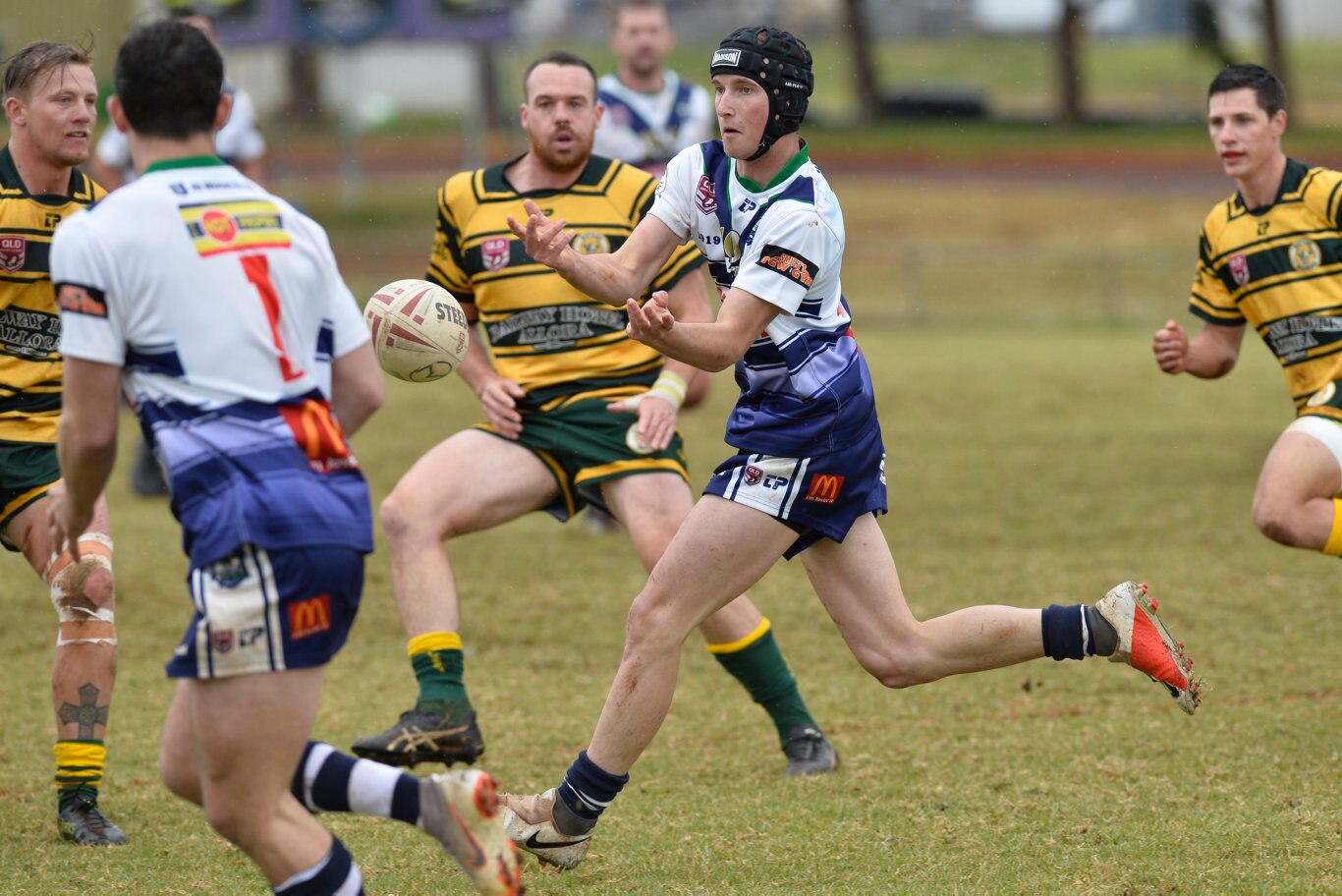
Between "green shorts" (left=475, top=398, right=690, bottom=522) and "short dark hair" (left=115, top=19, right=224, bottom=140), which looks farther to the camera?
"green shorts" (left=475, top=398, right=690, bottom=522)

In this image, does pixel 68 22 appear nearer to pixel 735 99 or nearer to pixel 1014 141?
pixel 1014 141

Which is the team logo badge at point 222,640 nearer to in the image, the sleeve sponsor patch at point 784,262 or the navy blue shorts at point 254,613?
the navy blue shorts at point 254,613

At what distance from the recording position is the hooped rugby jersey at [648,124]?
922 cm

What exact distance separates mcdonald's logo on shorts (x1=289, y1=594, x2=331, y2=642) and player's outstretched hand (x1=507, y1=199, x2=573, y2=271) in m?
1.20

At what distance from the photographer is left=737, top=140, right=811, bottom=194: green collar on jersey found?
4.38 metres

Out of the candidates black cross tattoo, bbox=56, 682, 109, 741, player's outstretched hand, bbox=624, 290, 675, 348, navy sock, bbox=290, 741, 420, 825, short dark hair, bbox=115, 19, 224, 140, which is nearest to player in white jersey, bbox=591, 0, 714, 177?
black cross tattoo, bbox=56, 682, 109, 741

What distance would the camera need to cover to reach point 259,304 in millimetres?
3355

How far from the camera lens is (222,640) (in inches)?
131

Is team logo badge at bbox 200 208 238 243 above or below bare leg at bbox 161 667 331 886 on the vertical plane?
above

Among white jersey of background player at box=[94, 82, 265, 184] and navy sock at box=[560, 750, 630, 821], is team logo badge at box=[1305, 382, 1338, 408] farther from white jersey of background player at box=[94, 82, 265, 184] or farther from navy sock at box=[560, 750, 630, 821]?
white jersey of background player at box=[94, 82, 265, 184]

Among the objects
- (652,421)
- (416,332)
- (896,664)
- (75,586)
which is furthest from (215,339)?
(896,664)

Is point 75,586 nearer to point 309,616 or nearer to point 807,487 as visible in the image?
point 309,616

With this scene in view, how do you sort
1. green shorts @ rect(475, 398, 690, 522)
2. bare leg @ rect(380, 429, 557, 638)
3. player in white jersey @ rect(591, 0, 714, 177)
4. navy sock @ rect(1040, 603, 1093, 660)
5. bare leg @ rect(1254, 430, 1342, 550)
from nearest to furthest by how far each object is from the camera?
navy sock @ rect(1040, 603, 1093, 660) → bare leg @ rect(380, 429, 557, 638) → green shorts @ rect(475, 398, 690, 522) → bare leg @ rect(1254, 430, 1342, 550) → player in white jersey @ rect(591, 0, 714, 177)

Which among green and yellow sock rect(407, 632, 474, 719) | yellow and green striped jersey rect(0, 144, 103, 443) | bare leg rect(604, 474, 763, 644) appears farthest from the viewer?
bare leg rect(604, 474, 763, 644)
